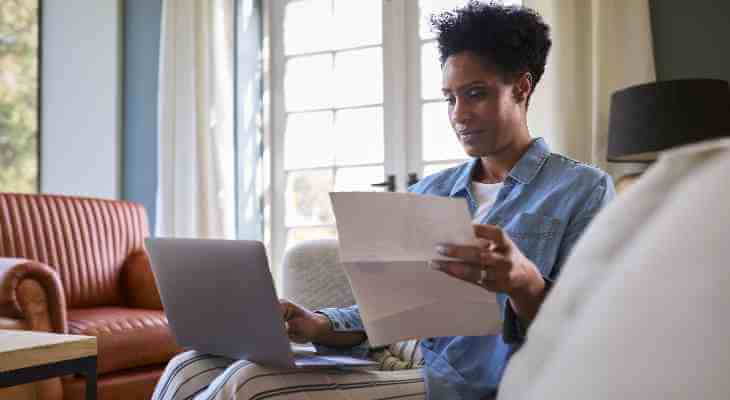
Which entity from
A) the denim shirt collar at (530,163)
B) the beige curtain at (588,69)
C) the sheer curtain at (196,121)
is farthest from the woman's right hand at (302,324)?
the sheer curtain at (196,121)

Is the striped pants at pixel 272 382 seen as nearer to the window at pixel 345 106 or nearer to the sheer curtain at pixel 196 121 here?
the window at pixel 345 106

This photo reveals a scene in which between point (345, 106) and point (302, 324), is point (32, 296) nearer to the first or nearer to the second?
point (302, 324)

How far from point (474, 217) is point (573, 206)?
0.70 feet

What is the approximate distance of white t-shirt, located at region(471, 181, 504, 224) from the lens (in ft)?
4.25

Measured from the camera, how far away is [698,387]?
0.21 meters

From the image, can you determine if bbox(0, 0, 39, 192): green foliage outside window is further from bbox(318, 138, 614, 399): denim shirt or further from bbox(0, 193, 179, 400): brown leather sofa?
bbox(318, 138, 614, 399): denim shirt

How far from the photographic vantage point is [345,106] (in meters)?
→ 3.65

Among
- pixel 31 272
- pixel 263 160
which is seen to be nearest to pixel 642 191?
pixel 31 272

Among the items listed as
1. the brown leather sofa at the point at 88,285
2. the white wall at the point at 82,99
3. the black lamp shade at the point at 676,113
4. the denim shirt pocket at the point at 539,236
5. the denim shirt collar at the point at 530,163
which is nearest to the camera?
the denim shirt pocket at the point at 539,236

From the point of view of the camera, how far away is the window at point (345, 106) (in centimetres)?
346

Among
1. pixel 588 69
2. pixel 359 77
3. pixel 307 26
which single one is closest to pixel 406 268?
pixel 588 69

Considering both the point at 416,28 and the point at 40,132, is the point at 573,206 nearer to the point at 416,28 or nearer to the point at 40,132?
the point at 416,28

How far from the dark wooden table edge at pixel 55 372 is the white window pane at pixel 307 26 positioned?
2540 mm

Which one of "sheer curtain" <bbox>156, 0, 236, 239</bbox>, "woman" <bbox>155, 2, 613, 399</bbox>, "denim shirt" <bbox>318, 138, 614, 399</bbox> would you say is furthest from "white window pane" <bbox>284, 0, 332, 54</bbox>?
"denim shirt" <bbox>318, 138, 614, 399</bbox>
